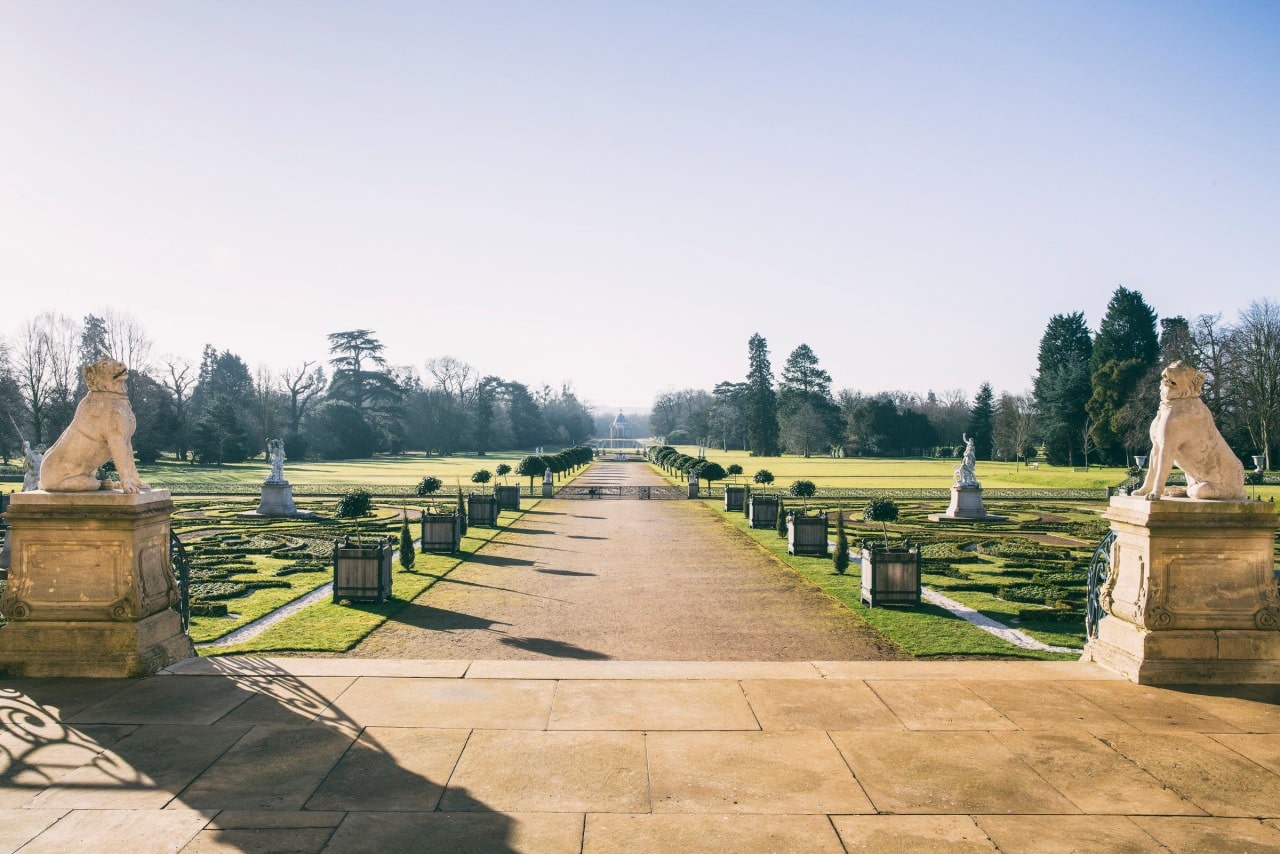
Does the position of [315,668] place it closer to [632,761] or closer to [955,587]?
[632,761]

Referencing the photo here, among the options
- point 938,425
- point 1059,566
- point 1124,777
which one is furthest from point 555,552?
point 938,425

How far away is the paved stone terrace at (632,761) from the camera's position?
4.48m

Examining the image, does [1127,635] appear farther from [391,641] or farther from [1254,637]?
[391,641]

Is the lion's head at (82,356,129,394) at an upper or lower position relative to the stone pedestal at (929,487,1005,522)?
upper

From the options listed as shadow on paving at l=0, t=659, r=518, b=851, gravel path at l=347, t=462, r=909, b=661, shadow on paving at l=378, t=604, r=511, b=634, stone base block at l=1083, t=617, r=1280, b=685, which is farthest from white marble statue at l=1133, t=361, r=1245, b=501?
shadow on paving at l=378, t=604, r=511, b=634

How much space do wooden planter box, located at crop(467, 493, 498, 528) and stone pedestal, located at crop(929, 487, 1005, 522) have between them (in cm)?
1551

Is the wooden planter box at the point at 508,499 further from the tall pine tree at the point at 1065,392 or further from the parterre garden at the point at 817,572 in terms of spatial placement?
the tall pine tree at the point at 1065,392

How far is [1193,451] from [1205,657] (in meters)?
1.92

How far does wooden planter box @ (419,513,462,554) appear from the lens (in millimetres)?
18844

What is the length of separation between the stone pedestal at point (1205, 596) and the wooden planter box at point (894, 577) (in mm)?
5425

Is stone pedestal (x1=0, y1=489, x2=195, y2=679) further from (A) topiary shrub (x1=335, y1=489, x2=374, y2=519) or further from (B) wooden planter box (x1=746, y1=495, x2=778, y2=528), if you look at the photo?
(B) wooden planter box (x1=746, y1=495, x2=778, y2=528)

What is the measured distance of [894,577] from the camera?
42.4ft

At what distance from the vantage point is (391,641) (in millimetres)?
10602

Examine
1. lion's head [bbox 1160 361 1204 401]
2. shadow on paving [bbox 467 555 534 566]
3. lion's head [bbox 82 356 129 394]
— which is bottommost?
shadow on paving [bbox 467 555 534 566]
